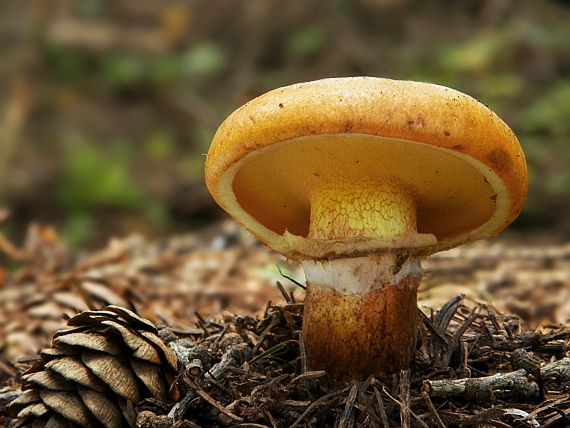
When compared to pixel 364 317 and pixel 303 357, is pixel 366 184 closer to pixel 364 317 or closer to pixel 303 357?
pixel 364 317

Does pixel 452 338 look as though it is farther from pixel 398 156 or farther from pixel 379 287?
pixel 398 156

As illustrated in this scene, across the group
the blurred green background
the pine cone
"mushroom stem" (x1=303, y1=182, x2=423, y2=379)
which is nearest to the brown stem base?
"mushroom stem" (x1=303, y1=182, x2=423, y2=379)

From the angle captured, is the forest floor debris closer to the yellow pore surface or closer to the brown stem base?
the brown stem base

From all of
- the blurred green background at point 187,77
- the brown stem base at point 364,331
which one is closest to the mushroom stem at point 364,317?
the brown stem base at point 364,331

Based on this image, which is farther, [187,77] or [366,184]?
[187,77]

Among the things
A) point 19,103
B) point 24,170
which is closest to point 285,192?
point 24,170

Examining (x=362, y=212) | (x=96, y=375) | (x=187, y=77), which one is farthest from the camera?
(x=187, y=77)

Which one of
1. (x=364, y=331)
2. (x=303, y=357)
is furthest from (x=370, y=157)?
(x=303, y=357)
